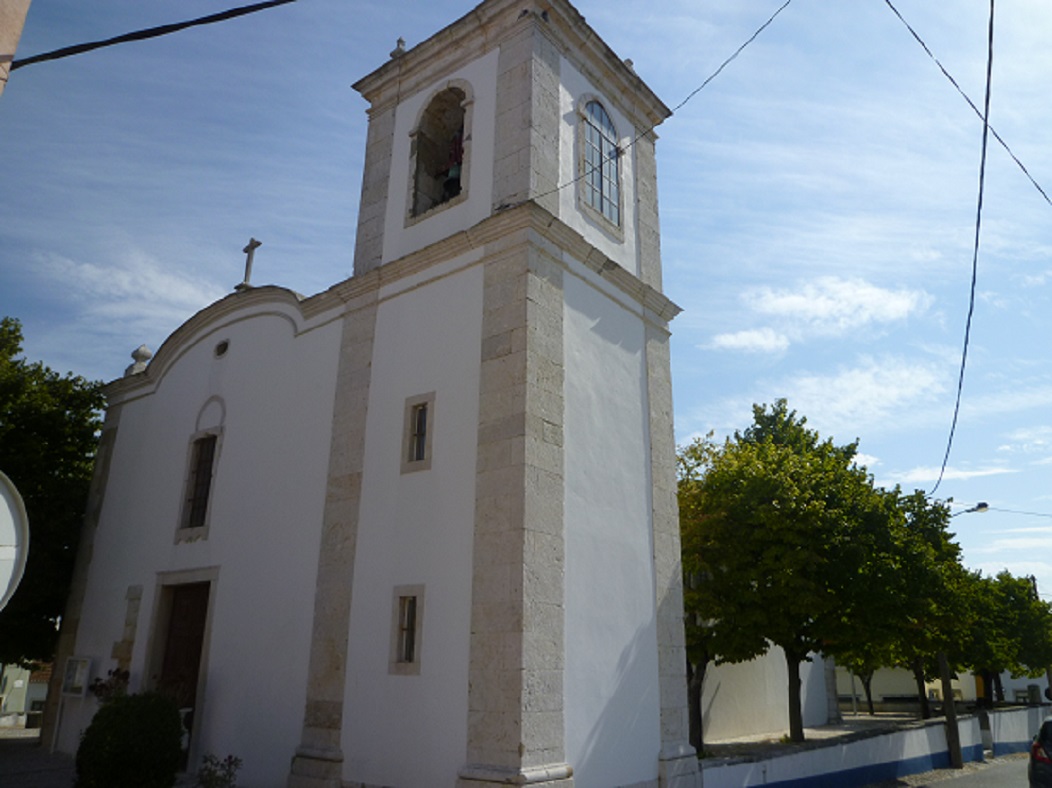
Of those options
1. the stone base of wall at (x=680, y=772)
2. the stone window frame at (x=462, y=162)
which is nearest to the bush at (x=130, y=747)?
the stone base of wall at (x=680, y=772)

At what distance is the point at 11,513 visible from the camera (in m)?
3.77

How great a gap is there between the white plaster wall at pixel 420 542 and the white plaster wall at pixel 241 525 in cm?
113

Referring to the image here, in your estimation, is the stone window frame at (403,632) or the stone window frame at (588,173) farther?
the stone window frame at (588,173)

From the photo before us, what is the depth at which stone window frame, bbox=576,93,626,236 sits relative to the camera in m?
11.2

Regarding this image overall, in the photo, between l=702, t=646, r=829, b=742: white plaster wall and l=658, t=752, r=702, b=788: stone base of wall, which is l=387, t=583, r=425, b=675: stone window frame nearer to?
l=658, t=752, r=702, b=788: stone base of wall

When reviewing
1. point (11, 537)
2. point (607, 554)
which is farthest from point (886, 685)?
point (11, 537)

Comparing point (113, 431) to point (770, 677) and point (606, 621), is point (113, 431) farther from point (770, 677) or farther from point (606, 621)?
point (770, 677)

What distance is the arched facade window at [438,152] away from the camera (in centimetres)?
1181

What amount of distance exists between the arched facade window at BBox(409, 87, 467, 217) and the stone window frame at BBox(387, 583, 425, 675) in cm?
560

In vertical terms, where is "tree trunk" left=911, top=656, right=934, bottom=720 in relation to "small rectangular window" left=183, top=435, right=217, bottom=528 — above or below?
below

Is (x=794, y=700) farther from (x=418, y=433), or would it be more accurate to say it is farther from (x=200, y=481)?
(x=200, y=481)

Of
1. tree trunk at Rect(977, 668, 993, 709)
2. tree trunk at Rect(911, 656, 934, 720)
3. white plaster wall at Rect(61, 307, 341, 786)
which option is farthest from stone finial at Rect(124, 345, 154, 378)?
tree trunk at Rect(977, 668, 993, 709)

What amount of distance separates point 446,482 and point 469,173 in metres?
4.56

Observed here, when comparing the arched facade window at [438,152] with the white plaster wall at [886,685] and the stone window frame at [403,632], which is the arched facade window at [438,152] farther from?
the white plaster wall at [886,685]
